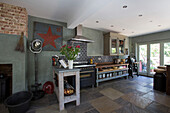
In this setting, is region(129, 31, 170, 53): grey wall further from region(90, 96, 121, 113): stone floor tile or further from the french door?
region(90, 96, 121, 113): stone floor tile

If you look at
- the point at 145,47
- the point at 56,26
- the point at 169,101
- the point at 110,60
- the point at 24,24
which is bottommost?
the point at 169,101

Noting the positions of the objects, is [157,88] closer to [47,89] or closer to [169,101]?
[169,101]

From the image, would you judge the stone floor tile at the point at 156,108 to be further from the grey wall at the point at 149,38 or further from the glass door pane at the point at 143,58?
the grey wall at the point at 149,38

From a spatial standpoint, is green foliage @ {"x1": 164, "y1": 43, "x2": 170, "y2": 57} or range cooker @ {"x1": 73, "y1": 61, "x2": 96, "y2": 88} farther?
green foliage @ {"x1": 164, "y1": 43, "x2": 170, "y2": 57}

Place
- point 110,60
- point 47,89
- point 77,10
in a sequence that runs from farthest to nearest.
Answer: point 110,60
point 47,89
point 77,10

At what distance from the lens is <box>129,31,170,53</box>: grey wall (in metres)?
4.14

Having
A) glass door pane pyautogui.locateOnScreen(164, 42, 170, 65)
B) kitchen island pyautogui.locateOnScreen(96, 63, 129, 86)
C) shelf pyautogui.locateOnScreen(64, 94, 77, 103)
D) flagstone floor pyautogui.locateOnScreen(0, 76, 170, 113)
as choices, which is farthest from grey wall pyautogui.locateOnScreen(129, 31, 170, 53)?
shelf pyautogui.locateOnScreen(64, 94, 77, 103)

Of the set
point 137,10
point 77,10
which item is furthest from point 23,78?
point 137,10

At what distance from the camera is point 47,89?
2.66 m

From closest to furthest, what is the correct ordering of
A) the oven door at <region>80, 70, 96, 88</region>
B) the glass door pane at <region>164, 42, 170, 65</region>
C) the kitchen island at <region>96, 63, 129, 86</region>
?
the oven door at <region>80, 70, 96, 88</region>, the kitchen island at <region>96, 63, 129, 86</region>, the glass door pane at <region>164, 42, 170, 65</region>

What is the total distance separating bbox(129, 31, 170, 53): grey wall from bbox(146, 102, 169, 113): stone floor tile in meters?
3.95

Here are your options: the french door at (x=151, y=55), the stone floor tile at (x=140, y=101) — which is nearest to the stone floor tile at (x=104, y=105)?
the stone floor tile at (x=140, y=101)

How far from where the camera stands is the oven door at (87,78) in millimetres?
2855

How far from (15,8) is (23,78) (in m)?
1.98
